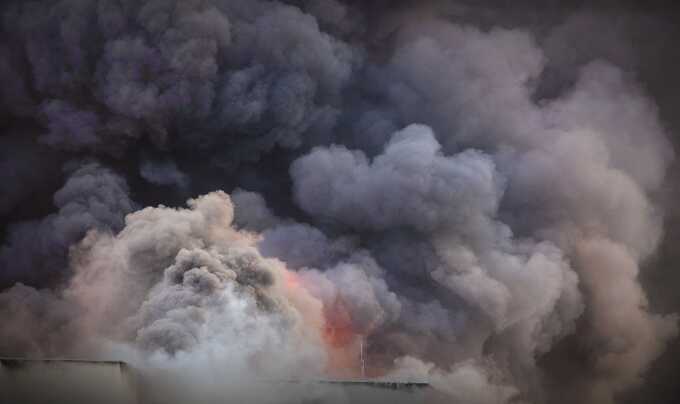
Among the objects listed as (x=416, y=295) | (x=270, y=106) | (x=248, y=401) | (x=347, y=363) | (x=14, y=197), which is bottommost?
(x=248, y=401)

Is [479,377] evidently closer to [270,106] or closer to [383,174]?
[383,174]

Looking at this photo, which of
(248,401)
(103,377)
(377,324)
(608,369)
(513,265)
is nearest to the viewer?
(103,377)

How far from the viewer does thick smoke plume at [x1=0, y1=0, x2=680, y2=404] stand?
32812mm

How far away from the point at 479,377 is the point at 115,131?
714 inches

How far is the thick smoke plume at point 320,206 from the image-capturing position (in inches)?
1292

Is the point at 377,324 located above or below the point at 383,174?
below

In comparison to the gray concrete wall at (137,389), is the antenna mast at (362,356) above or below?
above

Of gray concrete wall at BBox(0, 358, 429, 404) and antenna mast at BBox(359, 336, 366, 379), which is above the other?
antenna mast at BBox(359, 336, 366, 379)

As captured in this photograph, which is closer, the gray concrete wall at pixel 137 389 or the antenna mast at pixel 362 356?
the gray concrete wall at pixel 137 389

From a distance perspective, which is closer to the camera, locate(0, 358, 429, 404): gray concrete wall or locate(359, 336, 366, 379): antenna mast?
locate(0, 358, 429, 404): gray concrete wall

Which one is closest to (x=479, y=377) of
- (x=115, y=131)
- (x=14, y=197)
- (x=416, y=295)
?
(x=416, y=295)

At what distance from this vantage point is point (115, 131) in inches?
1455

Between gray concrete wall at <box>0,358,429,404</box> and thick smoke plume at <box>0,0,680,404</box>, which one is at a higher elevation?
thick smoke plume at <box>0,0,680,404</box>

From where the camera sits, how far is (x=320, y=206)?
3816 centimetres
